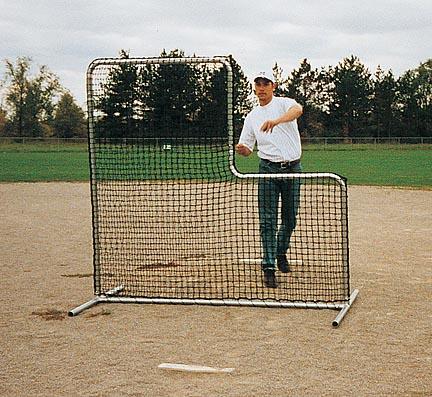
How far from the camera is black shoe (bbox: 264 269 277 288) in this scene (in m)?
8.02

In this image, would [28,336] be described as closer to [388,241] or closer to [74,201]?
[388,241]

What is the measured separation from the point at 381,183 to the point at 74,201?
31.4ft

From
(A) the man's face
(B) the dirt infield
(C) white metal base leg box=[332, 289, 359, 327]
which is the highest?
(A) the man's face

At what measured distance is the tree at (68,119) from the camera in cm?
6569

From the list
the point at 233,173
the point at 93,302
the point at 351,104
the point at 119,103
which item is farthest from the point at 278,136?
the point at 351,104

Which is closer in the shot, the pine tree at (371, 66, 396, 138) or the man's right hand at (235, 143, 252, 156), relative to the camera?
the man's right hand at (235, 143, 252, 156)

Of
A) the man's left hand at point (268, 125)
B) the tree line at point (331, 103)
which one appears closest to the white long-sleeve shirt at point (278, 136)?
the man's left hand at point (268, 125)

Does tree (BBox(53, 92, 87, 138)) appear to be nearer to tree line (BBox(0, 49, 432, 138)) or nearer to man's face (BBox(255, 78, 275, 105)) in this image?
tree line (BBox(0, 49, 432, 138))

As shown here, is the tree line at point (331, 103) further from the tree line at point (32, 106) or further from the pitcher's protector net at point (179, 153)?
the pitcher's protector net at point (179, 153)

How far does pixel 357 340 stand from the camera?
6043 millimetres

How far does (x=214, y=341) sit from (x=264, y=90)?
2991 millimetres

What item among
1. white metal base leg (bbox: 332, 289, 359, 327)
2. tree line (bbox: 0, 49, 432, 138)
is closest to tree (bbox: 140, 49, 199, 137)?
white metal base leg (bbox: 332, 289, 359, 327)

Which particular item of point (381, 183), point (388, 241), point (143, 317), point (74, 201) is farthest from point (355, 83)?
point (143, 317)

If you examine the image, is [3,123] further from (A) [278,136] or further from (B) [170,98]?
(A) [278,136]
